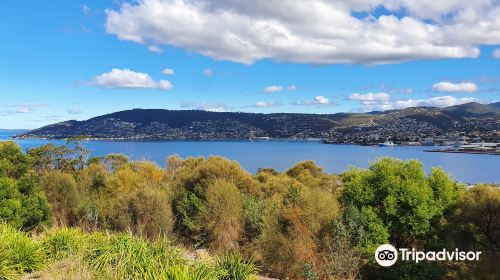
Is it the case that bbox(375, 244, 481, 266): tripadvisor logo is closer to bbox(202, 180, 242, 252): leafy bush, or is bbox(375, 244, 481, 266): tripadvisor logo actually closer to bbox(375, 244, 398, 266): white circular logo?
bbox(375, 244, 398, 266): white circular logo

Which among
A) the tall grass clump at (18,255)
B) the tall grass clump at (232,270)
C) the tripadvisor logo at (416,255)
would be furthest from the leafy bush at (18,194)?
the tripadvisor logo at (416,255)

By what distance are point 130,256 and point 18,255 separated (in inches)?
110

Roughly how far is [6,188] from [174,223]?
29.2 feet

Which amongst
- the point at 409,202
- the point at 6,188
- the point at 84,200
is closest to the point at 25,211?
the point at 6,188

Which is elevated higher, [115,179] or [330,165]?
[115,179]

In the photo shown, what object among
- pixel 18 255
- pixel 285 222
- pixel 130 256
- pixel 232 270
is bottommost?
pixel 285 222

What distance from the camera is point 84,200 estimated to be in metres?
26.1

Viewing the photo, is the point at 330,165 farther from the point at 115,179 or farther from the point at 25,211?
the point at 25,211

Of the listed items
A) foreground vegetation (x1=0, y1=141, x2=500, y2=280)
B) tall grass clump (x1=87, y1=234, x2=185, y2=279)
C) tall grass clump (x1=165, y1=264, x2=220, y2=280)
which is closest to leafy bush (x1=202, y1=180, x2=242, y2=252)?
foreground vegetation (x1=0, y1=141, x2=500, y2=280)

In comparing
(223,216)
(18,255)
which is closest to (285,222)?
(223,216)

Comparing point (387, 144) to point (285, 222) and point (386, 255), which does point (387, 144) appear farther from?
point (386, 255)

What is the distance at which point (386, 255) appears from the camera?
17266mm

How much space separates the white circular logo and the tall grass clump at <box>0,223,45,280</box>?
1242 cm

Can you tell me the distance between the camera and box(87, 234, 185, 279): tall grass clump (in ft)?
27.8
